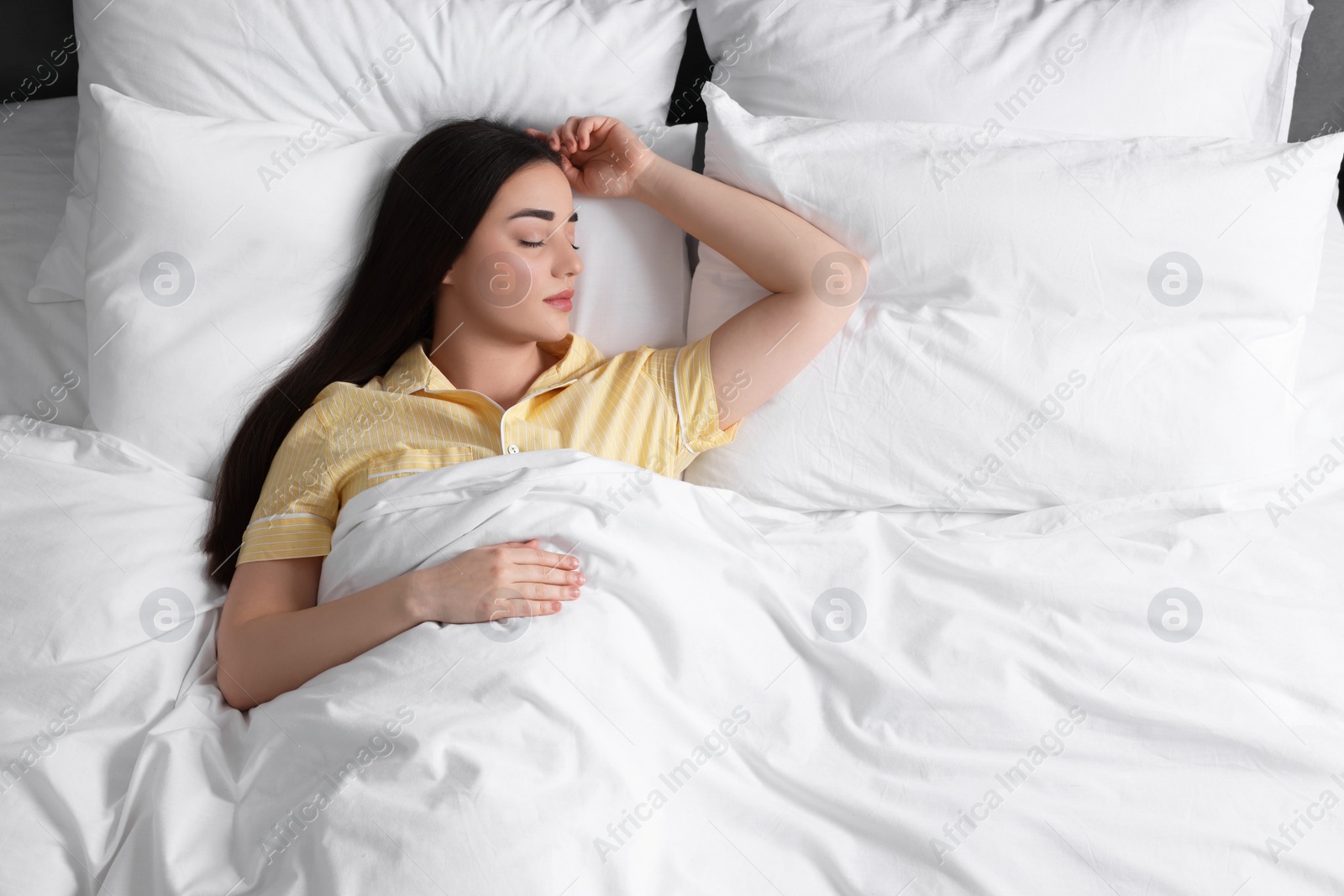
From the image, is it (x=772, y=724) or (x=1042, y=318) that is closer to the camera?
(x=772, y=724)

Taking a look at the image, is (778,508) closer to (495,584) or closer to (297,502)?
(495,584)

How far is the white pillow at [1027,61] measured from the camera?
5.17ft

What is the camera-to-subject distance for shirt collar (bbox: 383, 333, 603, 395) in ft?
5.07

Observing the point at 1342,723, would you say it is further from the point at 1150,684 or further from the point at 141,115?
the point at 141,115

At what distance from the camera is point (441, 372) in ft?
5.31

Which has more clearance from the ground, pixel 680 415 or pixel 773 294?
pixel 773 294

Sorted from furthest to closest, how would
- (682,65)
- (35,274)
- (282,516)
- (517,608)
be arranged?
(682,65)
(35,274)
(282,516)
(517,608)

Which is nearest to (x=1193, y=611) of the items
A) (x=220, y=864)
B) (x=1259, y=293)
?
(x=1259, y=293)

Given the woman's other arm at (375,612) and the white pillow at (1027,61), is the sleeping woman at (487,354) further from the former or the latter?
the white pillow at (1027,61)

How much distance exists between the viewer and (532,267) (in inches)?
60.1

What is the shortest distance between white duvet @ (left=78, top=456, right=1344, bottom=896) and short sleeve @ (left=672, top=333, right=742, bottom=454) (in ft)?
0.61

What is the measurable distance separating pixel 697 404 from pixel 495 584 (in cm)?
48

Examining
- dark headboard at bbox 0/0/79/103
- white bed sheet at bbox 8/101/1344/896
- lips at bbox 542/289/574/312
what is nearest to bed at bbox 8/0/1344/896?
white bed sheet at bbox 8/101/1344/896

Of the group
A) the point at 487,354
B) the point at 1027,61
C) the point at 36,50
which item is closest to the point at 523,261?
the point at 487,354
